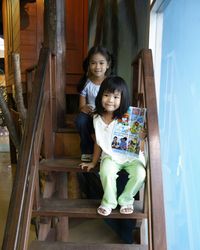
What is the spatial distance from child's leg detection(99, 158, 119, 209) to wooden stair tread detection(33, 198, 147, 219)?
0.06m

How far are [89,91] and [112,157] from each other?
0.73 m

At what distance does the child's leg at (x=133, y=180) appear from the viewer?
1.39 m

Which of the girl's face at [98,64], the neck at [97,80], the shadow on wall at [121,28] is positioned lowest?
the neck at [97,80]

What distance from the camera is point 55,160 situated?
178 cm

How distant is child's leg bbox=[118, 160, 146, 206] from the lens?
139cm

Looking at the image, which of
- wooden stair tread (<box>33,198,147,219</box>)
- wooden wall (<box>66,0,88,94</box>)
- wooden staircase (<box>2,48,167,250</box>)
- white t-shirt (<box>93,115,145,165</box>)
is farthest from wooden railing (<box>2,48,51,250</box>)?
wooden wall (<box>66,0,88,94</box>)

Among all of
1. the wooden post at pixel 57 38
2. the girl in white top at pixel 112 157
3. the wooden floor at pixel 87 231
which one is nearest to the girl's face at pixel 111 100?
the girl in white top at pixel 112 157

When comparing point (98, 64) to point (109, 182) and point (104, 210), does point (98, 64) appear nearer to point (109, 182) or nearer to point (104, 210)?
point (109, 182)

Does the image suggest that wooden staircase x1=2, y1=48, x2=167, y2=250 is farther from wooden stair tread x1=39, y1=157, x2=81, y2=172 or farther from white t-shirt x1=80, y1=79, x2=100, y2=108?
white t-shirt x1=80, y1=79, x2=100, y2=108

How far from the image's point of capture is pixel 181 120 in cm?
163

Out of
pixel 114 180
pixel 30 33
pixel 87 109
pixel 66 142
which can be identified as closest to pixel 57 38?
pixel 87 109

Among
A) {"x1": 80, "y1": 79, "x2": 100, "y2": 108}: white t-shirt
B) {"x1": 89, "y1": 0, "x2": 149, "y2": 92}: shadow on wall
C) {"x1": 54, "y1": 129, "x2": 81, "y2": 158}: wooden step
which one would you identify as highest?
{"x1": 89, "y1": 0, "x2": 149, "y2": 92}: shadow on wall

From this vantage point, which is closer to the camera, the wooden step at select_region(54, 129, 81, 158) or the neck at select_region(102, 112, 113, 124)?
the neck at select_region(102, 112, 113, 124)

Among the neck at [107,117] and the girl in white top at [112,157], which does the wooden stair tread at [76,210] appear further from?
the neck at [107,117]
